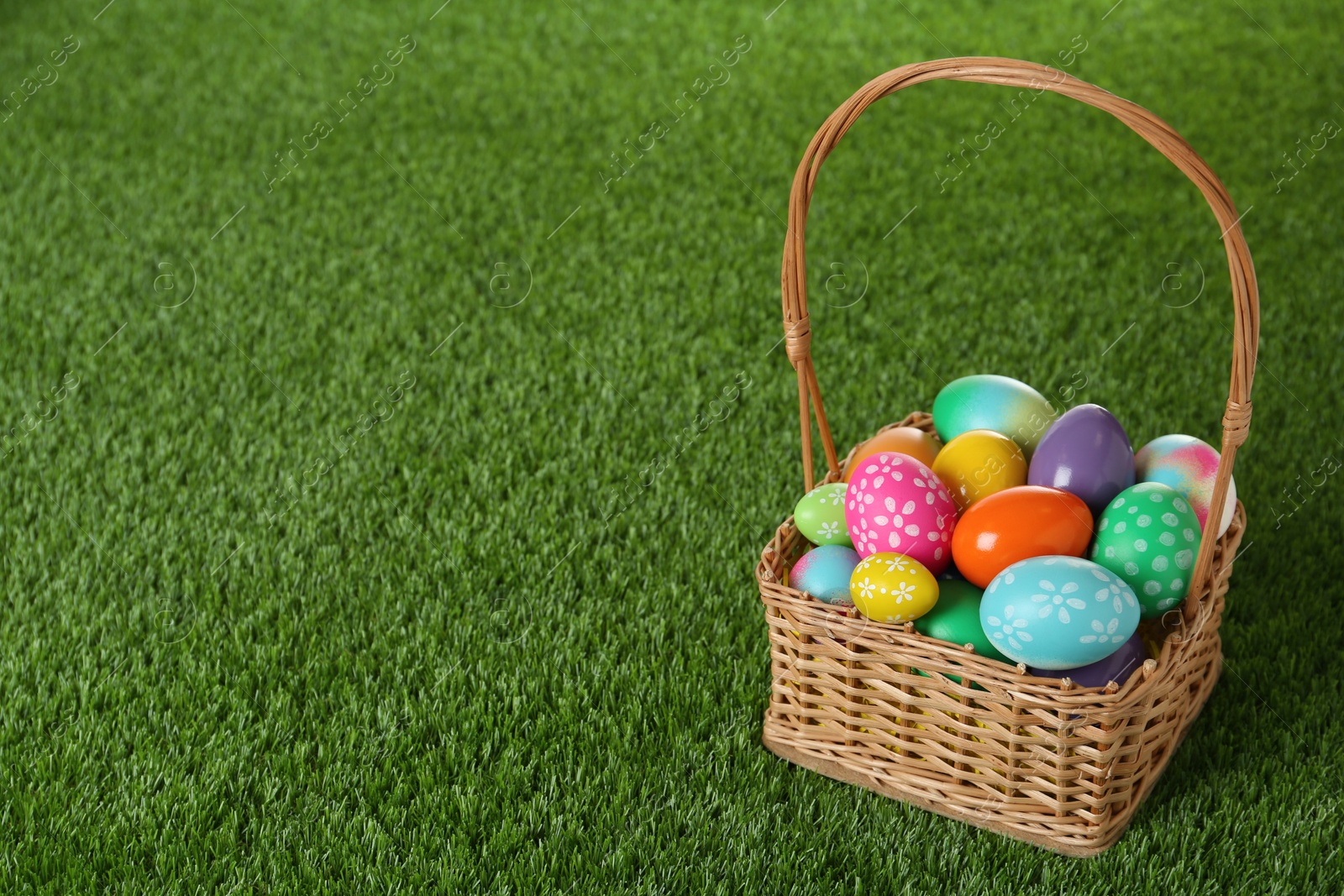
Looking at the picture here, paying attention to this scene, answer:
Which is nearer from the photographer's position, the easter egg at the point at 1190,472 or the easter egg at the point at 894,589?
the easter egg at the point at 894,589

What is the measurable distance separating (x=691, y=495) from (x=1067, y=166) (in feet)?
6.44

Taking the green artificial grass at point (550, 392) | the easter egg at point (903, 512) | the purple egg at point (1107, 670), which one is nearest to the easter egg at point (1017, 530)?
the easter egg at point (903, 512)

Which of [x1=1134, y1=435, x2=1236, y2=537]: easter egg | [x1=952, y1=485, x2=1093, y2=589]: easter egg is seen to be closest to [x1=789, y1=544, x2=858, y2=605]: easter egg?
[x1=952, y1=485, x2=1093, y2=589]: easter egg

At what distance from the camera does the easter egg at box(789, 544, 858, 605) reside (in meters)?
1.73

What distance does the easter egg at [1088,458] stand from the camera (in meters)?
1.77

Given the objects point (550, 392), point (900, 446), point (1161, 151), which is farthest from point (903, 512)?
point (550, 392)

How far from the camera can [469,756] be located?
185 centimetres

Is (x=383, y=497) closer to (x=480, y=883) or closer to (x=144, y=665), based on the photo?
(x=144, y=665)

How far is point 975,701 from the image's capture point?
62.9 inches

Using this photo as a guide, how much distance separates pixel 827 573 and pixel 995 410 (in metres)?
0.43

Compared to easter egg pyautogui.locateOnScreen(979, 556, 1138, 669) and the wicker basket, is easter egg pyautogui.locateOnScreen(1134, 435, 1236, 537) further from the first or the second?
easter egg pyautogui.locateOnScreen(979, 556, 1138, 669)

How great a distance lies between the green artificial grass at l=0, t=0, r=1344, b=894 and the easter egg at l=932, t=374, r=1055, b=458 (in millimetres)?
500

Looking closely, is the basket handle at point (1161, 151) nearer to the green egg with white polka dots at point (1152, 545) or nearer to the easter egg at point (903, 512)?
the green egg with white polka dots at point (1152, 545)

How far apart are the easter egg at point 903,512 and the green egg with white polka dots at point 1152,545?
0.22 meters
